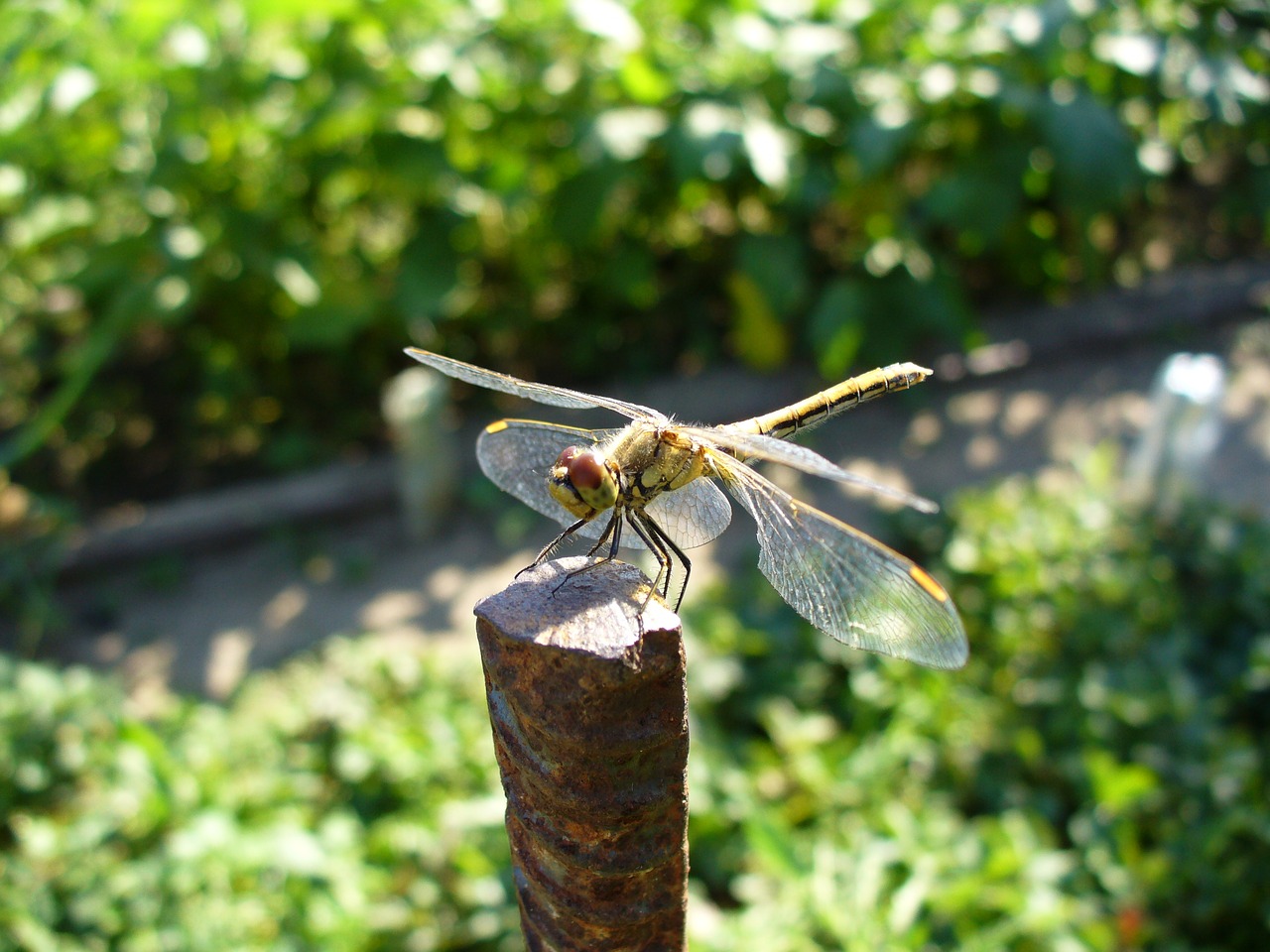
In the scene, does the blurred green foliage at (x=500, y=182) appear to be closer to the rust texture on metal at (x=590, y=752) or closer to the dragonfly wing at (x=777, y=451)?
the dragonfly wing at (x=777, y=451)

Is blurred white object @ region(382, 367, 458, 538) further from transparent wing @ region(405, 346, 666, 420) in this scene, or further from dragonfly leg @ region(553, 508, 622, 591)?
dragonfly leg @ region(553, 508, 622, 591)

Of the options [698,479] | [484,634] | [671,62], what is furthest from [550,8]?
[484,634]

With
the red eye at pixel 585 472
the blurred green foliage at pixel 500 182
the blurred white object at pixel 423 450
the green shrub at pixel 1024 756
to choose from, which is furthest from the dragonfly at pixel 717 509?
the blurred green foliage at pixel 500 182

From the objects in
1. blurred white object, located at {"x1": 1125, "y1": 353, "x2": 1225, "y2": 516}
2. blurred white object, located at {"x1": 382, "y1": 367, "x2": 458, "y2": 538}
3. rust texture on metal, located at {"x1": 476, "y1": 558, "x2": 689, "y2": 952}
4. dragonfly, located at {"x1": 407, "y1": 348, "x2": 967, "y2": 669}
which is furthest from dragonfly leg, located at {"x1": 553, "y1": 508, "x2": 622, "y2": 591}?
blurred white object, located at {"x1": 382, "y1": 367, "x2": 458, "y2": 538}

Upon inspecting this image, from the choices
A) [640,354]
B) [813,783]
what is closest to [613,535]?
[813,783]

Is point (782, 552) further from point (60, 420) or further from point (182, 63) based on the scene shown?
point (60, 420)

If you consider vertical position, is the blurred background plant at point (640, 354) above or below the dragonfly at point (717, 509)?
below
